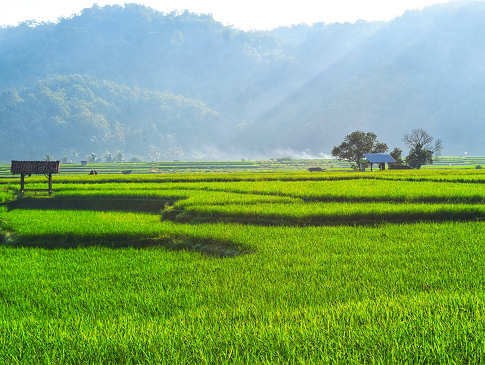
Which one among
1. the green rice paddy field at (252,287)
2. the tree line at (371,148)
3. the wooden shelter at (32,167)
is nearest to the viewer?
the green rice paddy field at (252,287)

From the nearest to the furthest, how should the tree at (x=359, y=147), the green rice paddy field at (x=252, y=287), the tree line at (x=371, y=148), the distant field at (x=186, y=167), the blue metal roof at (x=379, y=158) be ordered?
1. the green rice paddy field at (x=252, y=287)
2. the blue metal roof at (x=379, y=158)
3. the tree line at (x=371, y=148)
4. the tree at (x=359, y=147)
5. the distant field at (x=186, y=167)

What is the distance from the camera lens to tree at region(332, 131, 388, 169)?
56688 millimetres

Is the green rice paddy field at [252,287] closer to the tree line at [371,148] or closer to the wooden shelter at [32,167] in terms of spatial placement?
the wooden shelter at [32,167]

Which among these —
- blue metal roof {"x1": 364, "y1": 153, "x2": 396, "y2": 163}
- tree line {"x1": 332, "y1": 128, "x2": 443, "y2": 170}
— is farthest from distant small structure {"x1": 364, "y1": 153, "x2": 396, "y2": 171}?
tree line {"x1": 332, "y1": 128, "x2": 443, "y2": 170}

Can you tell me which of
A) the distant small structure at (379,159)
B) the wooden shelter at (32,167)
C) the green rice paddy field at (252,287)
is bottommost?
the green rice paddy field at (252,287)

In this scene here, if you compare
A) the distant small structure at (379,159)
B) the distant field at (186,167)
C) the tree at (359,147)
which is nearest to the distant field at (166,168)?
the distant field at (186,167)

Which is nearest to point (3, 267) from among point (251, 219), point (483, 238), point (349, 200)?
point (251, 219)

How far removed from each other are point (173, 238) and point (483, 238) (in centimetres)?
923

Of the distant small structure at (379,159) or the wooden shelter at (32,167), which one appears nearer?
the wooden shelter at (32,167)

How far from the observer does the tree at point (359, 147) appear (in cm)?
5669

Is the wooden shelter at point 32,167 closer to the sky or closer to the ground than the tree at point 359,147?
closer to the ground

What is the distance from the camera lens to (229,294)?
19.8ft

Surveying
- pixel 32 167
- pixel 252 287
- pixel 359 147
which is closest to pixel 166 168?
pixel 359 147

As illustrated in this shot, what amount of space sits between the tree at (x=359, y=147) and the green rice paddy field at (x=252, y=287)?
45.9 meters
